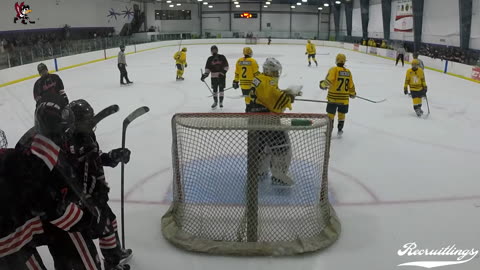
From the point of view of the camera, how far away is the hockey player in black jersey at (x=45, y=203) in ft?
4.34

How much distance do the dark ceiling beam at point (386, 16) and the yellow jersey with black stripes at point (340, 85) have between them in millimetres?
16997

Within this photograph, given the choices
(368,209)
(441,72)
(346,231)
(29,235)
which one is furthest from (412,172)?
(441,72)

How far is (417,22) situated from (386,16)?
3295 mm

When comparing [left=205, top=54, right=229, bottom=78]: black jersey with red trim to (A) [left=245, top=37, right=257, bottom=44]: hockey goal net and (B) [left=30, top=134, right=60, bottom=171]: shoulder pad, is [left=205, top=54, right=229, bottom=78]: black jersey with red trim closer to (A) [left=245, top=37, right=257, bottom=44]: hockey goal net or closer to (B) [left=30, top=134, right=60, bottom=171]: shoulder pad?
(B) [left=30, top=134, right=60, bottom=171]: shoulder pad

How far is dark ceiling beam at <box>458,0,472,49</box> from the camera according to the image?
1356 centimetres

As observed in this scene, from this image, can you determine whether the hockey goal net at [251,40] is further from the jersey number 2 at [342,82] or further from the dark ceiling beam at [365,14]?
the jersey number 2 at [342,82]

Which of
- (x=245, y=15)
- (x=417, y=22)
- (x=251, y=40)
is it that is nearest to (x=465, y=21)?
(x=417, y=22)

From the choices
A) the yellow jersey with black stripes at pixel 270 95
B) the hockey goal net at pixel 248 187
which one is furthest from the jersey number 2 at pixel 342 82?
the hockey goal net at pixel 248 187

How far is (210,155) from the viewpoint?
2.91 meters

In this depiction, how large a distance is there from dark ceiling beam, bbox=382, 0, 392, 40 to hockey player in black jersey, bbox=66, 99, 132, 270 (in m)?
20.5

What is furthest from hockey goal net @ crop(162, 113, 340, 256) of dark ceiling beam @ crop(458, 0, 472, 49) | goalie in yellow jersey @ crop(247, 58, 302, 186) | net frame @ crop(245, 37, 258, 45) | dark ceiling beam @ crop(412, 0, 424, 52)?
net frame @ crop(245, 37, 258, 45)

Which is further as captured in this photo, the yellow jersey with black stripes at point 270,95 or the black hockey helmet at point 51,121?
the yellow jersey with black stripes at point 270,95

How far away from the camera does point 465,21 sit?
1380cm

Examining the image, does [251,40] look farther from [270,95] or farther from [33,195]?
[33,195]
